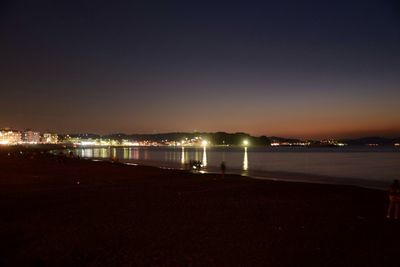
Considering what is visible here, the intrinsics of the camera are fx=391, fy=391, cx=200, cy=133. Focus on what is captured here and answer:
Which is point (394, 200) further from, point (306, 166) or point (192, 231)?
point (306, 166)

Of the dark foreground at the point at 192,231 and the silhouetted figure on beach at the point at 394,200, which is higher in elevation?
the silhouetted figure on beach at the point at 394,200

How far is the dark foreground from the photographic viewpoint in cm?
982

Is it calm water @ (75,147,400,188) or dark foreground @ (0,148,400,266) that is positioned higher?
dark foreground @ (0,148,400,266)

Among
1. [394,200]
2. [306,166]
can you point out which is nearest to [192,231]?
[394,200]

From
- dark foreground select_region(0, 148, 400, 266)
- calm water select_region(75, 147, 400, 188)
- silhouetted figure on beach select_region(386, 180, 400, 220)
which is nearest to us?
dark foreground select_region(0, 148, 400, 266)

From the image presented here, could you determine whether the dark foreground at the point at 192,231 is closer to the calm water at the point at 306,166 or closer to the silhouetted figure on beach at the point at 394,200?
the silhouetted figure on beach at the point at 394,200

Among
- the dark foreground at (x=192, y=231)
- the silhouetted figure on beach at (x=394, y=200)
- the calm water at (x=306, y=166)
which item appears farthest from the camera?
the calm water at (x=306, y=166)

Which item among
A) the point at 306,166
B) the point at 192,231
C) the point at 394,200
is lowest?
the point at 306,166

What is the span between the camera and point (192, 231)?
1251 centimetres

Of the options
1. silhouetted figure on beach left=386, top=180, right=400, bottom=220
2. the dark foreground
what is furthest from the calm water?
the dark foreground

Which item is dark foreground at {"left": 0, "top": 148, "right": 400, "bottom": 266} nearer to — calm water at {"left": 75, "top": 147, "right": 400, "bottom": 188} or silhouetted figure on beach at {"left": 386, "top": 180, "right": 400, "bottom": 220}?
silhouetted figure on beach at {"left": 386, "top": 180, "right": 400, "bottom": 220}

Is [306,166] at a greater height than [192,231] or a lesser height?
lesser

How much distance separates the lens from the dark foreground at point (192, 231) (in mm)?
9820

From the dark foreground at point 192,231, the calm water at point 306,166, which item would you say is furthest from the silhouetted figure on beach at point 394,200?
the calm water at point 306,166
